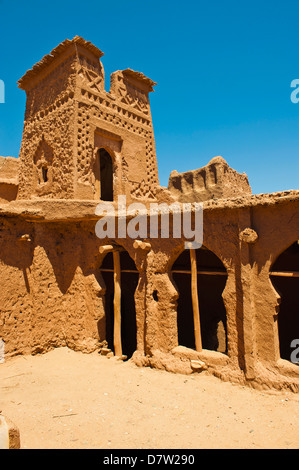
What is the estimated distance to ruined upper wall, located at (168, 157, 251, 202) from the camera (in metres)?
18.0

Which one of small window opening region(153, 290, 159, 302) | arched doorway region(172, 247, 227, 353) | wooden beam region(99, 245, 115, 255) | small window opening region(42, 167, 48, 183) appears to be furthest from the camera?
arched doorway region(172, 247, 227, 353)

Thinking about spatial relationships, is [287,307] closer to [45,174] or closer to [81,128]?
[81,128]

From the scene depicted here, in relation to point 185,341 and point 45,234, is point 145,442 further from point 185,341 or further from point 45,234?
point 185,341

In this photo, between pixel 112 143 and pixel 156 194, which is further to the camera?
pixel 156 194

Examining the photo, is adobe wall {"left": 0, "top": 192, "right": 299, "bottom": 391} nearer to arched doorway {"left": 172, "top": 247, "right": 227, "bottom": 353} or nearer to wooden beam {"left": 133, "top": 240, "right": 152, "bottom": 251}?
wooden beam {"left": 133, "top": 240, "right": 152, "bottom": 251}

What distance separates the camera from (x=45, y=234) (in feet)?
27.0

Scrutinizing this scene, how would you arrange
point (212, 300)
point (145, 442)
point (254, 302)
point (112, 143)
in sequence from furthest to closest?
point (212, 300), point (112, 143), point (254, 302), point (145, 442)

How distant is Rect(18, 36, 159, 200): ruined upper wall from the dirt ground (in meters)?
5.00

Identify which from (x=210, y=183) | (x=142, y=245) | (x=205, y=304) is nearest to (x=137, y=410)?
(x=142, y=245)

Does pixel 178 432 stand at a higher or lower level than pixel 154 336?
lower

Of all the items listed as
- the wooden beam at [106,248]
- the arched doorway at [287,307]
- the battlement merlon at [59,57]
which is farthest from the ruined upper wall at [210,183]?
the wooden beam at [106,248]

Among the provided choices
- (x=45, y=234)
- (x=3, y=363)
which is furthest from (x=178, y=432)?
(x=45, y=234)

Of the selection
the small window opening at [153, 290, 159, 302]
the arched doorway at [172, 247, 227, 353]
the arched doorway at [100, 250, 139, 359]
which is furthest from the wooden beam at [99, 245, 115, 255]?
the arched doorway at [172, 247, 227, 353]
